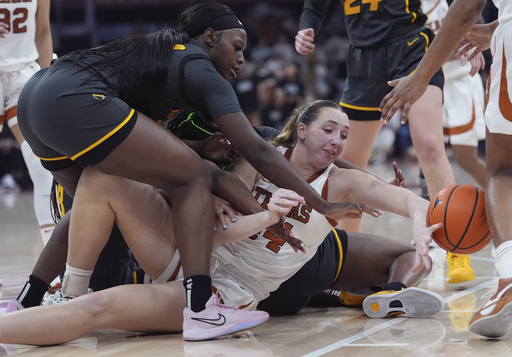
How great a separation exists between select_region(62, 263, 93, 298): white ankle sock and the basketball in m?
1.53

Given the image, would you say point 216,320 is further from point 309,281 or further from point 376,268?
point 376,268

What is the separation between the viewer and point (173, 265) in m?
3.33

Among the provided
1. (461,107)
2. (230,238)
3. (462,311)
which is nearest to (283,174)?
(230,238)

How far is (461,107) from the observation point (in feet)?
21.5

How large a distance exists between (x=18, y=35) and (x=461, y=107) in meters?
3.77

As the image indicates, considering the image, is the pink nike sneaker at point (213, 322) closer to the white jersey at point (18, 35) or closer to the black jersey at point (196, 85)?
the black jersey at point (196, 85)

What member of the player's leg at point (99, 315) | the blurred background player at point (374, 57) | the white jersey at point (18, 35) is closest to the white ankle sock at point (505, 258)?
the player's leg at point (99, 315)

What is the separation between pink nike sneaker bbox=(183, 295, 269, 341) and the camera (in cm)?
Answer: 306

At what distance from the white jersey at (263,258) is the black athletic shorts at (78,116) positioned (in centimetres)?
74

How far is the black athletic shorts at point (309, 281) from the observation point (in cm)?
363

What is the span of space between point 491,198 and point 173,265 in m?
1.40

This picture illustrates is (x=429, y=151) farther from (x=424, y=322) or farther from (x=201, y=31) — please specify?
(x=201, y=31)

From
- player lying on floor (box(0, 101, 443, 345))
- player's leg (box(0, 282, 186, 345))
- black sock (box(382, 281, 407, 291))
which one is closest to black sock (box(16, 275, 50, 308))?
player lying on floor (box(0, 101, 443, 345))

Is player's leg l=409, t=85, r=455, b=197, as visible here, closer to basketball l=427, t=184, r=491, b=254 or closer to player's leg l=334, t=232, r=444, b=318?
player's leg l=334, t=232, r=444, b=318
